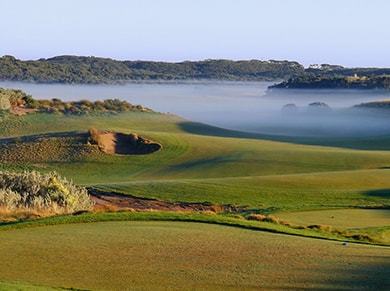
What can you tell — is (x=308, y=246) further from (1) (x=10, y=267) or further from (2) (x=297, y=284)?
(1) (x=10, y=267)

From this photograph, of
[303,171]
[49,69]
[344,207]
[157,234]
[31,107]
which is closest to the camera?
[157,234]

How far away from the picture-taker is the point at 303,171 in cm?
4072

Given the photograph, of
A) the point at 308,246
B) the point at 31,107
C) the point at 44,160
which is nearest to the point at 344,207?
the point at 308,246

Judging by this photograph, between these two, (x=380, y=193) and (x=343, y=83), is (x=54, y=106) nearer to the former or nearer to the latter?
(x=380, y=193)

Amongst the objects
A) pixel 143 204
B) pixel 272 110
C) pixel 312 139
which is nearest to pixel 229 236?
pixel 143 204

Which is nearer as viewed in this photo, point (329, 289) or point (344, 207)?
point (329, 289)

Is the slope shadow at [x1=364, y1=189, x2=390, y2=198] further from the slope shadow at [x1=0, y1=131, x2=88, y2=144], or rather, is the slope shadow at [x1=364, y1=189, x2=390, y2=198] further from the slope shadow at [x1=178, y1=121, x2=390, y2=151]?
the slope shadow at [x1=178, y1=121, x2=390, y2=151]

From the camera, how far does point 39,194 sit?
25.7 metres

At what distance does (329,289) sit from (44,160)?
35741 millimetres

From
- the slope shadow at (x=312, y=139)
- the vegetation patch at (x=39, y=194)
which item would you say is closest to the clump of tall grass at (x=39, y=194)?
the vegetation patch at (x=39, y=194)

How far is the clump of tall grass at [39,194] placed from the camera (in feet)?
76.3

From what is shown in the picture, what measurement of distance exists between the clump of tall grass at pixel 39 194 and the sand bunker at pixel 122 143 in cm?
2091

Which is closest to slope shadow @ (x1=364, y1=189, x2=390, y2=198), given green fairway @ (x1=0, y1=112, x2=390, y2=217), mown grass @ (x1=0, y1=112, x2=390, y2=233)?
green fairway @ (x1=0, y1=112, x2=390, y2=217)

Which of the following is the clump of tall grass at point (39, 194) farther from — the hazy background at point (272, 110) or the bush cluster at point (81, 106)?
the bush cluster at point (81, 106)
